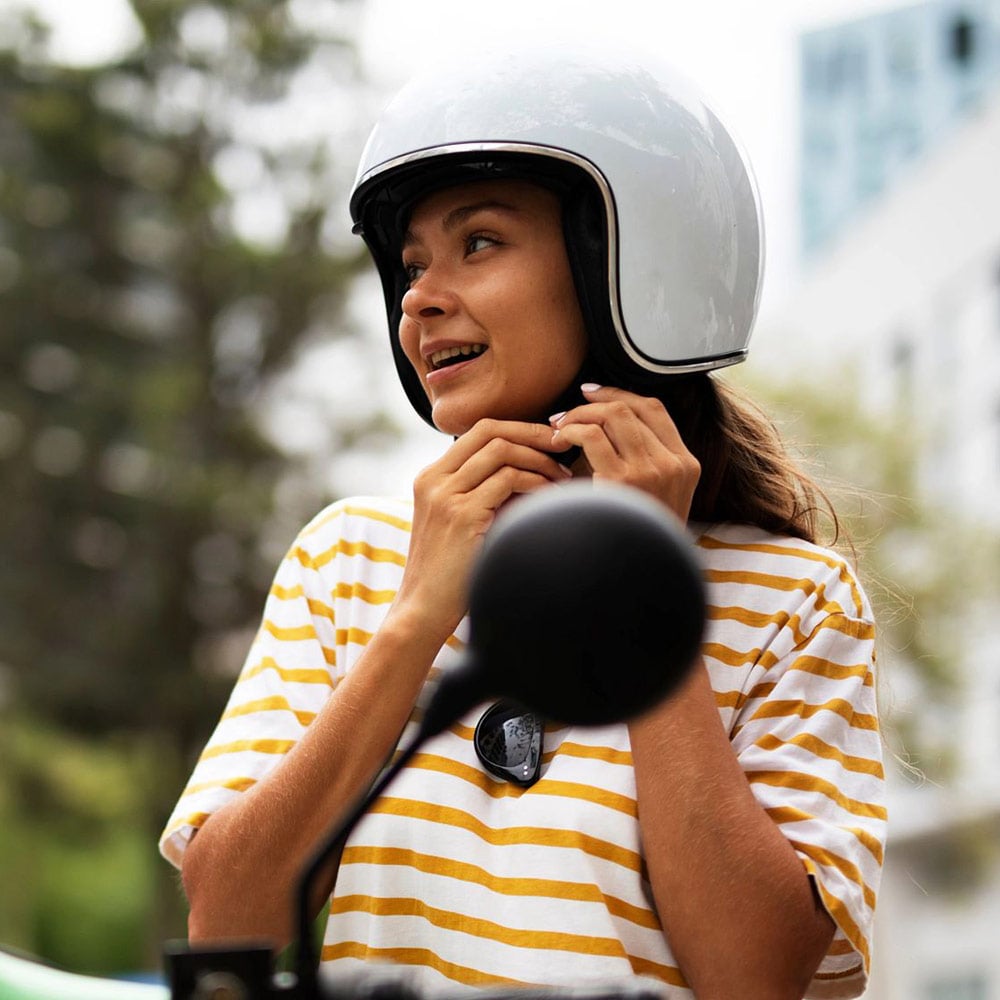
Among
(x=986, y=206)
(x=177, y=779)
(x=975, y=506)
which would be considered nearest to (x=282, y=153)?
(x=177, y=779)

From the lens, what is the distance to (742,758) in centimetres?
222

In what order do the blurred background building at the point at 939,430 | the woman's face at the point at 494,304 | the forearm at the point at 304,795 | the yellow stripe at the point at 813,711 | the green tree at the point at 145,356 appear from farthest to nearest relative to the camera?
the blurred background building at the point at 939,430 < the green tree at the point at 145,356 < the woman's face at the point at 494,304 < the yellow stripe at the point at 813,711 < the forearm at the point at 304,795

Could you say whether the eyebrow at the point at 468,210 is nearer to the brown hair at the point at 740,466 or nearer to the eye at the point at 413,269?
the eye at the point at 413,269

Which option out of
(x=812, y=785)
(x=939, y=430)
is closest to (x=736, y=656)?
(x=812, y=785)

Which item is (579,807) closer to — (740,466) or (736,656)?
(736,656)

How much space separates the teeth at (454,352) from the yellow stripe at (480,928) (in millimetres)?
822

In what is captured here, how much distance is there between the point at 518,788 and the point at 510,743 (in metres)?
0.07

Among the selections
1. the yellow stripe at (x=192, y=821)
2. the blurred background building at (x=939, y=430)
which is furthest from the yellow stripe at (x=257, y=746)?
the blurred background building at (x=939, y=430)

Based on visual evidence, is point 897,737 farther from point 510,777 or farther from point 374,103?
point 374,103

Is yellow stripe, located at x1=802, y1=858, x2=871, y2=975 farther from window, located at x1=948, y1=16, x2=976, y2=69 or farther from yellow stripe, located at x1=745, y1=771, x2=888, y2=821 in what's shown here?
window, located at x1=948, y1=16, x2=976, y2=69

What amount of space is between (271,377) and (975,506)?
1052 centimetres

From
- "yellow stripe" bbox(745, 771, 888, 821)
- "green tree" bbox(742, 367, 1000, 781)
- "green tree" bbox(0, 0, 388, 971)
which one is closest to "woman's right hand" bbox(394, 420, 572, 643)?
"yellow stripe" bbox(745, 771, 888, 821)

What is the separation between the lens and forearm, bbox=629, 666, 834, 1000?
79.7 inches

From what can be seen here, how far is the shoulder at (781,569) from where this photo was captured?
240 cm
